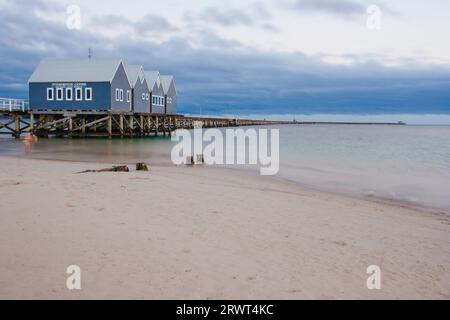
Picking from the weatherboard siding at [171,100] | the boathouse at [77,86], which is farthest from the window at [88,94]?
the weatherboard siding at [171,100]

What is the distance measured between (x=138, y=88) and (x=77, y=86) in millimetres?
7857

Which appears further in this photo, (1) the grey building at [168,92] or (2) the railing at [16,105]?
(1) the grey building at [168,92]

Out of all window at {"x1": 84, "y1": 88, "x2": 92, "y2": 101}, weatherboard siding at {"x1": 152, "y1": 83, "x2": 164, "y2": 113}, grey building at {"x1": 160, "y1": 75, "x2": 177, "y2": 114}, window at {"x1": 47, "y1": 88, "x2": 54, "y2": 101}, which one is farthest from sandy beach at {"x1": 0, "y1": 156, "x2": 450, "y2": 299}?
grey building at {"x1": 160, "y1": 75, "x2": 177, "y2": 114}

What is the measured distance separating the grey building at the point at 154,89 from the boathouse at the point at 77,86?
401 inches

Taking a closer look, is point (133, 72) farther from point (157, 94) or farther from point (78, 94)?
point (78, 94)

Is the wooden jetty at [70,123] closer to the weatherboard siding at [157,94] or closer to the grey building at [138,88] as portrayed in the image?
the grey building at [138,88]

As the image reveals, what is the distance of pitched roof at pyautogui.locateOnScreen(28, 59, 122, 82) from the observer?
117 ft

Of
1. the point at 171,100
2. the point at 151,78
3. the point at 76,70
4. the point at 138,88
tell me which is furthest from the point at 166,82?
the point at 76,70

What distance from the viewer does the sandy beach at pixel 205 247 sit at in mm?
3992

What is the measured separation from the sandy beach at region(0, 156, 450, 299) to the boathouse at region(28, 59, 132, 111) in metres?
28.4

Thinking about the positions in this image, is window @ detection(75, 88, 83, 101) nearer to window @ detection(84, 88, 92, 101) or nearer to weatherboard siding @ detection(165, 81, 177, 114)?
window @ detection(84, 88, 92, 101)
